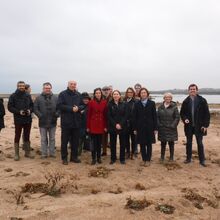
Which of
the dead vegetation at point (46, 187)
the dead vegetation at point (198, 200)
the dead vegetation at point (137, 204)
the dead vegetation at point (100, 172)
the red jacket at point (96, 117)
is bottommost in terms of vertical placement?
the dead vegetation at point (198, 200)

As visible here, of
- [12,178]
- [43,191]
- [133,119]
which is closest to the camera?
[43,191]

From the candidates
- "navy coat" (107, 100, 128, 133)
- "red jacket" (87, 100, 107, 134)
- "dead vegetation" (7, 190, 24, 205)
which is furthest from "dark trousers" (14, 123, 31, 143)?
"dead vegetation" (7, 190, 24, 205)

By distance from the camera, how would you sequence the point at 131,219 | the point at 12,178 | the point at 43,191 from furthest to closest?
1. the point at 12,178
2. the point at 43,191
3. the point at 131,219

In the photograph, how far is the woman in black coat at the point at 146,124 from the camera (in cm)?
880

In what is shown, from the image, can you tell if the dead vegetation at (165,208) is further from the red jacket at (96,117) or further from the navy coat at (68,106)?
the navy coat at (68,106)

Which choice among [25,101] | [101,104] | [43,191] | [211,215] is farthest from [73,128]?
[211,215]

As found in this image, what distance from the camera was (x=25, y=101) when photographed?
9289 mm

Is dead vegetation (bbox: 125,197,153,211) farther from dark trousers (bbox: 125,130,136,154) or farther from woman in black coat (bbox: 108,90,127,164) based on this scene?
dark trousers (bbox: 125,130,136,154)

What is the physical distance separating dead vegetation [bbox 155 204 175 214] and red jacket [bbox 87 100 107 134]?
342cm

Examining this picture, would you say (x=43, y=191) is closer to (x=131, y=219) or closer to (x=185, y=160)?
(x=131, y=219)

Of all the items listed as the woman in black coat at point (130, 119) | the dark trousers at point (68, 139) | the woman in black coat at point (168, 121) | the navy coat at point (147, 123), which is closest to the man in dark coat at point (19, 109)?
the dark trousers at point (68, 139)

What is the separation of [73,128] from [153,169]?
2.38m

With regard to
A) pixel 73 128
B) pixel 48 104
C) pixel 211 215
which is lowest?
pixel 211 215

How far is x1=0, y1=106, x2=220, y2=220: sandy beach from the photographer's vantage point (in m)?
5.52
